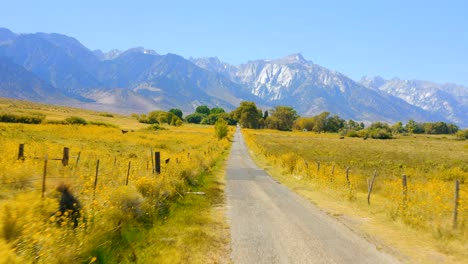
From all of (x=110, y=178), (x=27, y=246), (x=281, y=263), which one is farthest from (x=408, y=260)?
(x=110, y=178)

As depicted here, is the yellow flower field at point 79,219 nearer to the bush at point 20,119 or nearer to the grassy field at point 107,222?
the grassy field at point 107,222

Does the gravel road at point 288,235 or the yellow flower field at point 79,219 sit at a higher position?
the yellow flower field at point 79,219

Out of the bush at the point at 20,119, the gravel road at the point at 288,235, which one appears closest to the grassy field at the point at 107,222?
the gravel road at the point at 288,235

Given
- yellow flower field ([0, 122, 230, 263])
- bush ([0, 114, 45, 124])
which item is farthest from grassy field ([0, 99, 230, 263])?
bush ([0, 114, 45, 124])

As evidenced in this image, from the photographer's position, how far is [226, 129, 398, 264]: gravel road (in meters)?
10.5

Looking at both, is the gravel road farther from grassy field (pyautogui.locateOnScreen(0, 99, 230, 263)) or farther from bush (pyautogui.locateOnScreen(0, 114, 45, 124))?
bush (pyautogui.locateOnScreen(0, 114, 45, 124))

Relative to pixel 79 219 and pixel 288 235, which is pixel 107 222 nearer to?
pixel 79 219

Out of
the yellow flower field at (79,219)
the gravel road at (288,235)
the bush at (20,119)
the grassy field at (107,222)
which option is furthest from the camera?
the bush at (20,119)

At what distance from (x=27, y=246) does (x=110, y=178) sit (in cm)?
828

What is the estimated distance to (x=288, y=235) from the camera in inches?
496

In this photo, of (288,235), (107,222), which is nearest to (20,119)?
(107,222)

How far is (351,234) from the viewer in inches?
519

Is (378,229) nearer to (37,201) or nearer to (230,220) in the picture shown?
(230,220)

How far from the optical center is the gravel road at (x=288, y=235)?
34.4 feet
